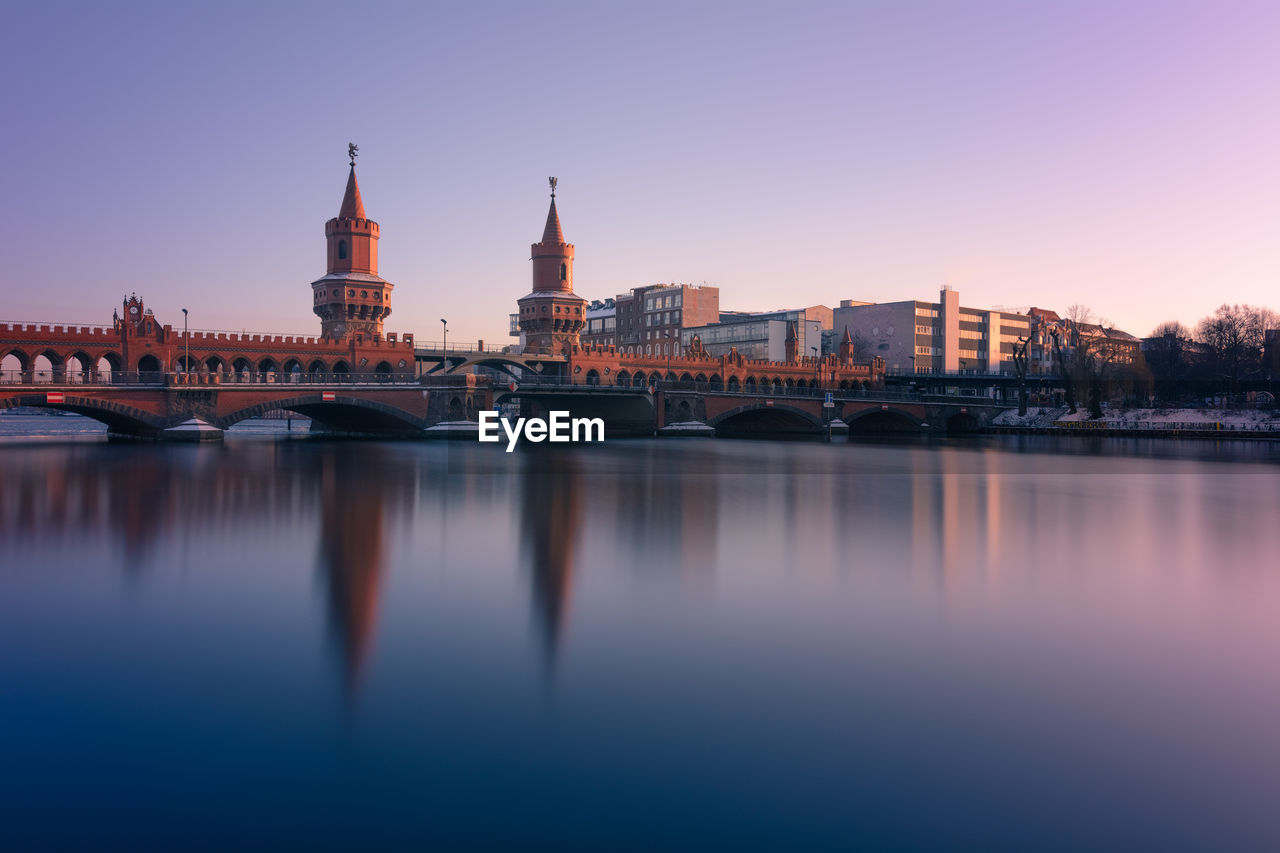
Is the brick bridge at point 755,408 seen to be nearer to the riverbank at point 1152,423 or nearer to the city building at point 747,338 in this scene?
the riverbank at point 1152,423

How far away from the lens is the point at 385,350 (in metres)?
78.2

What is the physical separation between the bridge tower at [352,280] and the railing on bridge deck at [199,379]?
20.1 m

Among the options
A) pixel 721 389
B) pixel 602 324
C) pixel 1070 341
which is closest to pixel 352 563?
pixel 721 389

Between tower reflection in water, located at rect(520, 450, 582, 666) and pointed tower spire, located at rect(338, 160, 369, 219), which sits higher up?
pointed tower spire, located at rect(338, 160, 369, 219)

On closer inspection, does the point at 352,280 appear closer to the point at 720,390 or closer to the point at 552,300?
the point at 552,300

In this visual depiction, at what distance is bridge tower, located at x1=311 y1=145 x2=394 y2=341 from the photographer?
281ft

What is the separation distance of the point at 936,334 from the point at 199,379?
343 feet

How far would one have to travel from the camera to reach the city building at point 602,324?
14988 centimetres

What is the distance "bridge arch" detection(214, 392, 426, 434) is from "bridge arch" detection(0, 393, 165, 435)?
166 inches

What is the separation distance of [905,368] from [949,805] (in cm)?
12547

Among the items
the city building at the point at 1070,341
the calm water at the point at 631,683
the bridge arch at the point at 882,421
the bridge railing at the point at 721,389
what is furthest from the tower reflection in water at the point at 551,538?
the city building at the point at 1070,341

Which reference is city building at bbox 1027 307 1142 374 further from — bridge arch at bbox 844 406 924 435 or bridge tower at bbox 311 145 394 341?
bridge tower at bbox 311 145 394 341

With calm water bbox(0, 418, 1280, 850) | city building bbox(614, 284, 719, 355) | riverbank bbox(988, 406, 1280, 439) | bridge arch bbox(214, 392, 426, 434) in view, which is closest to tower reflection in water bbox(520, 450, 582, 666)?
calm water bbox(0, 418, 1280, 850)

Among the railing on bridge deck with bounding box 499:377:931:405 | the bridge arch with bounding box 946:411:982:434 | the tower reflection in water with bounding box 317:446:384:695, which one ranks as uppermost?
the railing on bridge deck with bounding box 499:377:931:405
